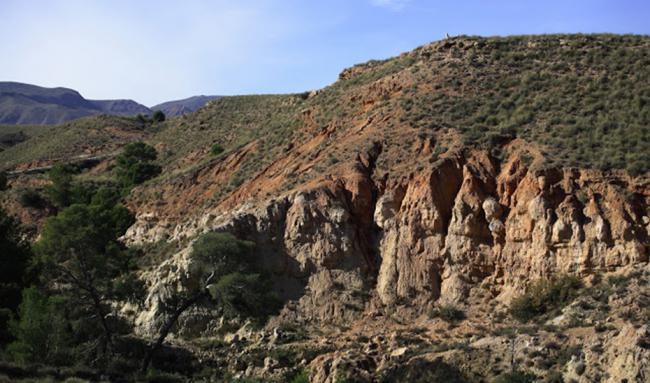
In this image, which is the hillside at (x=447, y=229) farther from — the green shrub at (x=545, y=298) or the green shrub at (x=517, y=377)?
the green shrub at (x=517, y=377)

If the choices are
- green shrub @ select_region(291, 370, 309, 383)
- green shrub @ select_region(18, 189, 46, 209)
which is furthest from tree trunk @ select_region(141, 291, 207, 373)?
green shrub @ select_region(18, 189, 46, 209)

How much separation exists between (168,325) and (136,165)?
2825cm

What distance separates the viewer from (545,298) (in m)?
26.4

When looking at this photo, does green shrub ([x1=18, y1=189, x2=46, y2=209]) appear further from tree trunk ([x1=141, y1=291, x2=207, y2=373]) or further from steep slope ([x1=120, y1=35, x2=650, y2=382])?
tree trunk ([x1=141, y1=291, x2=207, y2=373])

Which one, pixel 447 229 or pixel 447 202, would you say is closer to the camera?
pixel 447 229

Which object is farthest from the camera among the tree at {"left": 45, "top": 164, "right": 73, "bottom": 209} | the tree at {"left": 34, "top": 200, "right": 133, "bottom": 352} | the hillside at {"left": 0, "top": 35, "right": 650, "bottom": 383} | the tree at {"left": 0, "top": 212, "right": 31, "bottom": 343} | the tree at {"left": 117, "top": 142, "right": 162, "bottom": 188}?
the tree at {"left": 117, "top": 142, "right": 162, "bottom": 188}

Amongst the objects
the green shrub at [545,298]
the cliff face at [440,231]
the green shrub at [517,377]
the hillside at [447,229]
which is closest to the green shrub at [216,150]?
the hillside at [447,229]

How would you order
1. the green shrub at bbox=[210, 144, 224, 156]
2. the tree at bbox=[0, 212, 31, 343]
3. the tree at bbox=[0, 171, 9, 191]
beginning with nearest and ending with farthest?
1. the tree at bbox=[0, 212, 31, 343]
2. the green shrub at bbox=[210, 144, 224, 156]
3. the tree at bbox=[0, 171, 9, 191]

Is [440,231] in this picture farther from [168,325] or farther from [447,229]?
[168,325]

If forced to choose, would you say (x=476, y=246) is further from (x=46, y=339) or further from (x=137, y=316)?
(x=46, y=339)

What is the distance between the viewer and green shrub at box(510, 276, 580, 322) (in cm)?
2608

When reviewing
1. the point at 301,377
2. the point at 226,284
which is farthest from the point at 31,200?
the point at 301,377

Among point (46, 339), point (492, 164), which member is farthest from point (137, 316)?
point (492, 164)

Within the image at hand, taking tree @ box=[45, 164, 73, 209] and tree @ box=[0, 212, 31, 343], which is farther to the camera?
tree @ box=[45, 164, 73, 209]
